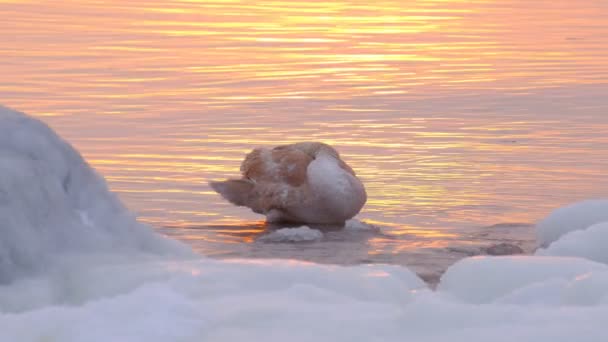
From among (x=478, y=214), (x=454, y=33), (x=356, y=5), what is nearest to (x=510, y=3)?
(x=356, y=5)

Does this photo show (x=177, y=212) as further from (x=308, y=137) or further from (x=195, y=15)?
(x=195, y=15)

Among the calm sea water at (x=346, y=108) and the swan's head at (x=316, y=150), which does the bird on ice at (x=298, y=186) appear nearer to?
the swan's head at (x=316, y=150)

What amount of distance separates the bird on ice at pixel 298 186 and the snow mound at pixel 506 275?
2.78m

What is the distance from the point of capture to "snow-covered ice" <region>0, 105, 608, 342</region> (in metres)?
4.75

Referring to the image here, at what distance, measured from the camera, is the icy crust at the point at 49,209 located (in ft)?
18.3

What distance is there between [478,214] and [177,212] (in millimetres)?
1931

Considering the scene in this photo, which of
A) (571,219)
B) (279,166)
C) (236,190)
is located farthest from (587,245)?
(236,190)

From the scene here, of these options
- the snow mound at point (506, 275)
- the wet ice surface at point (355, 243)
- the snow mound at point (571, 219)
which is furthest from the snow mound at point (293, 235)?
the snow mound at point (506, 275)

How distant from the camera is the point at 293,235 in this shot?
26.0ft

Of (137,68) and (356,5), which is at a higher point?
(356,5)

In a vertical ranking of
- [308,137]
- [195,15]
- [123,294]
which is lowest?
[123,294]

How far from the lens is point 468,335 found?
4.68 m

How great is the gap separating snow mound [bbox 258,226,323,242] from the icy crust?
5.98ft

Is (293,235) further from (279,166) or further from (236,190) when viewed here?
(236,190)
